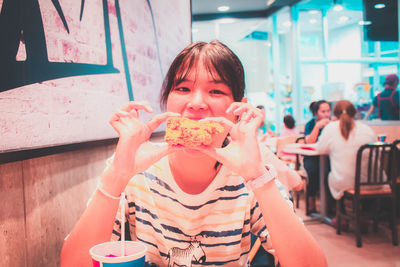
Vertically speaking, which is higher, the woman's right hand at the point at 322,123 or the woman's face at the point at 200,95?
the woman's face at the point at 200,95

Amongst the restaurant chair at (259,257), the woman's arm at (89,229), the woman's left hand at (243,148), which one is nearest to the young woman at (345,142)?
the restaurant chair at (259,257)

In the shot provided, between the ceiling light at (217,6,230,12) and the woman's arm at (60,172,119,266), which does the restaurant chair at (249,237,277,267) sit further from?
the ceiling light at (217,6,230,12)

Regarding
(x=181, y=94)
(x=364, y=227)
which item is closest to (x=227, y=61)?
(x=181, y=94)

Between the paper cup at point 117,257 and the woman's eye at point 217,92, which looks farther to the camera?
the woman's eye at point 217,92

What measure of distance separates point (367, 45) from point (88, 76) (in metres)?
8.31

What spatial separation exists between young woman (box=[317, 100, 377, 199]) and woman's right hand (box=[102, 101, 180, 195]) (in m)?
3.25

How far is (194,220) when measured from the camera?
1.16 m

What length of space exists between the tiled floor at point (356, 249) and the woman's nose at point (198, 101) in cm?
266

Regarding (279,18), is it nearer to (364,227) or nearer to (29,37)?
(364,227)

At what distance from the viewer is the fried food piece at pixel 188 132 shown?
96 cm

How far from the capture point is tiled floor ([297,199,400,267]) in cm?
300

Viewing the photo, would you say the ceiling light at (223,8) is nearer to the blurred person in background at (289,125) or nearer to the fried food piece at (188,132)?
the blurred person in background at (289,125)

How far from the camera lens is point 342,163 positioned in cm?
366

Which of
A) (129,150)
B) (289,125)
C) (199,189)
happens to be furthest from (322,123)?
(129,150)
